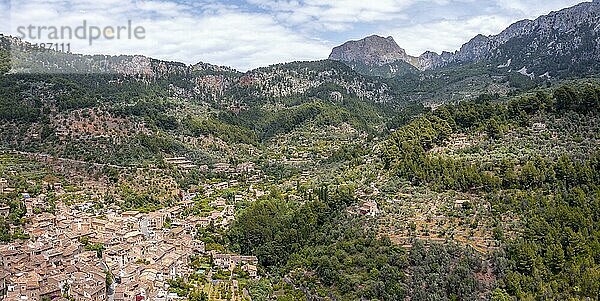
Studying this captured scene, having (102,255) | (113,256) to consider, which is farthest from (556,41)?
(102,255)

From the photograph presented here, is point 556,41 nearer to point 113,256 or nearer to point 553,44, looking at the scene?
point 553,44

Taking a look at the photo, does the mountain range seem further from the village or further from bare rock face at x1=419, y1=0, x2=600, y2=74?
the village

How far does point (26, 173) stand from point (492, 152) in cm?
3174

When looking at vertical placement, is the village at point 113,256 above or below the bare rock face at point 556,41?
below

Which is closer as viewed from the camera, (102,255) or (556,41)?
(102,255)

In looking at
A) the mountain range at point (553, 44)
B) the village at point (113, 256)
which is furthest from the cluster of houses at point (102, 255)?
the mountain range at point (553, 44)

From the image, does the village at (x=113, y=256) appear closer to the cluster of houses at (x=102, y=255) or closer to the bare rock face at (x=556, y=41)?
the cluster of houses at (x=102, y=255)

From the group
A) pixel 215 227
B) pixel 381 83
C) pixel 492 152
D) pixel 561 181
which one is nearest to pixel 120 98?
pixel 215 227

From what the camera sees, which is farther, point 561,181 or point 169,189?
point 169,189

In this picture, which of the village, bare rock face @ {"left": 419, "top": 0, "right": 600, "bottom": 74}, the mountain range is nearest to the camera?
the village

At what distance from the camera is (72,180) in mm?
41156

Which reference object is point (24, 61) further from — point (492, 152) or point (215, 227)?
point (492, 152)

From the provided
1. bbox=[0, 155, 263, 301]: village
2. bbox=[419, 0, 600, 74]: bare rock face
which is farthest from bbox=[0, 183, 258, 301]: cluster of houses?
bbox=[419, 0, 600, 74]: bare rock face

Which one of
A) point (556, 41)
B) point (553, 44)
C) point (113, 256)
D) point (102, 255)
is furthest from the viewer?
point (553, 44)
